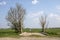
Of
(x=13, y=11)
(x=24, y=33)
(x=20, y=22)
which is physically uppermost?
(x=13, y=11)

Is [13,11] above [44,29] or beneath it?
above

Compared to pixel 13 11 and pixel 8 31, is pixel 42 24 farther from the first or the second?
pixel 8 31

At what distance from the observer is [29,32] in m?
17.0

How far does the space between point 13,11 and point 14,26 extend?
206 cm

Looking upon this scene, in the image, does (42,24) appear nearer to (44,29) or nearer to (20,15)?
(44,29)

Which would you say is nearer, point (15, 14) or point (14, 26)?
point (15, 14)

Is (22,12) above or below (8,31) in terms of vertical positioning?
above

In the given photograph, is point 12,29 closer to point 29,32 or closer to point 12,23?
point 12,23

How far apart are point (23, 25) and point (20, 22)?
449 mm

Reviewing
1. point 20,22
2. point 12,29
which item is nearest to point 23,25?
point 20,22

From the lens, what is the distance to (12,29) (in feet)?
58.3

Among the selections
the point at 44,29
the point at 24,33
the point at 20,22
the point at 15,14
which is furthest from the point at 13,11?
the point at 44,29

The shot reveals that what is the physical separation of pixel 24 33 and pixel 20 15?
1867 millimetres

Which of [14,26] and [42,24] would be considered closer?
[42,24]
